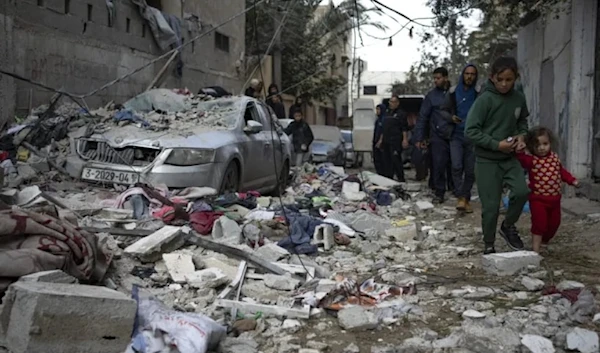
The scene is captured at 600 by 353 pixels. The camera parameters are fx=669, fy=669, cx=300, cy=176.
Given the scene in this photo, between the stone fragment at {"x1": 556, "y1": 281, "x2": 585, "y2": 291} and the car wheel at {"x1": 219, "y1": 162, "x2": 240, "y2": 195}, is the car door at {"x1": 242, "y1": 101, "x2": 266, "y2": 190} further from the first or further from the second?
the stone fragment at {"x1": 556, "y1": 281, "x2": 585, "y2": 291}

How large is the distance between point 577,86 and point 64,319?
302 inches

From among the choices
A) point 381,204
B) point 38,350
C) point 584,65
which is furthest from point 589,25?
point 38,350

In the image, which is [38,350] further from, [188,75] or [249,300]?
[188,75]

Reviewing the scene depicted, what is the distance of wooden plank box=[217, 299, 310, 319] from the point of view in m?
3.81

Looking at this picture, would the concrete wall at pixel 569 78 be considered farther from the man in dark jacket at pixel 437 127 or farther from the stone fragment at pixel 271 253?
the stone fragment at pixel 271 253

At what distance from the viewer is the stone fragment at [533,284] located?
4332 mm

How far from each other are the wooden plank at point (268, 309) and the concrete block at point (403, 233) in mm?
2672

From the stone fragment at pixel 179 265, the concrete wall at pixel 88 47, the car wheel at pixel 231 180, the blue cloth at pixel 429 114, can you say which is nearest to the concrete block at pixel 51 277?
the stone fragment at pixel 179 265

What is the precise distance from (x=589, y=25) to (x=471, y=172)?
2.67 metres

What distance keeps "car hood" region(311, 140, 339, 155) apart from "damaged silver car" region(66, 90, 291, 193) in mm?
8619

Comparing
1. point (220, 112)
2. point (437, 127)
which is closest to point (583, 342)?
point (437, 127)

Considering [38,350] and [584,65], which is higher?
[584,65]

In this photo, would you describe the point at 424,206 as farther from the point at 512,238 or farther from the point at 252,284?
the point at 252,284

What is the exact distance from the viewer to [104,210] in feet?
20.0
